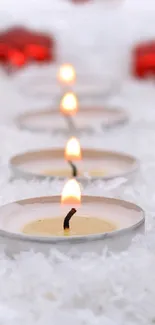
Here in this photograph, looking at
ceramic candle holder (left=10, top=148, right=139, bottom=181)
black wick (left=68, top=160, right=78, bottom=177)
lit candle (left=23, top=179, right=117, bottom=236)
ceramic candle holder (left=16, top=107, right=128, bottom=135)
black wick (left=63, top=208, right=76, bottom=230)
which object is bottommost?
ceramic candle holder (left=16, top=107, right=128, bottom=135)

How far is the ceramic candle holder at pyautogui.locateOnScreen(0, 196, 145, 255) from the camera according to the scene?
0.68 metres

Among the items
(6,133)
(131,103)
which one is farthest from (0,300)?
(131,103)

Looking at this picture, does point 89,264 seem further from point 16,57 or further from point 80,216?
point 16,57

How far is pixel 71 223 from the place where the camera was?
77 cm

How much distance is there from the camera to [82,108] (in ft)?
4.39

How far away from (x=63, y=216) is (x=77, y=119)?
54cm

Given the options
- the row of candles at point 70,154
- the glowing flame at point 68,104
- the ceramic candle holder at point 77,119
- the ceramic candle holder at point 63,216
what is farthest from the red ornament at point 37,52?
the ceramic candle holder at point 63,216

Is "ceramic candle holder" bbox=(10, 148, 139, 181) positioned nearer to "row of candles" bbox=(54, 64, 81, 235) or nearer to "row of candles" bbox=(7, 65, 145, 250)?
"row of candles" bbox=(54, 64, 81, 235)

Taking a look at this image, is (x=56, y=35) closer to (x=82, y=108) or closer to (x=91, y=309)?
(x=82, y=108)

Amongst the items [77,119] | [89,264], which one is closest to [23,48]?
[77,119]

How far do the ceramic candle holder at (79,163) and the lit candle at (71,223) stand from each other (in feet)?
0.54

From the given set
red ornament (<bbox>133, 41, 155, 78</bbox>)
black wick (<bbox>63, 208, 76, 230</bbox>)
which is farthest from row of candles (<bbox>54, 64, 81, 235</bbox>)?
red ornament (<bbox>133, 41, 155, 78</bbox>)

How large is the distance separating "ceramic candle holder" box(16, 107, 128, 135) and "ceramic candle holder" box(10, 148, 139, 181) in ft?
0.67

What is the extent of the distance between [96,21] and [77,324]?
1402mm
